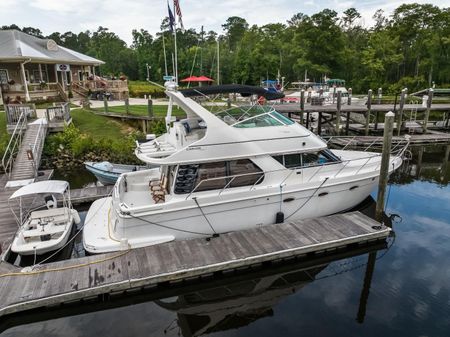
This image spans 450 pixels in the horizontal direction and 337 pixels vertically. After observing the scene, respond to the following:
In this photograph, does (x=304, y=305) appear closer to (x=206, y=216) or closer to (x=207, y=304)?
Answer: (x=207, y=304)

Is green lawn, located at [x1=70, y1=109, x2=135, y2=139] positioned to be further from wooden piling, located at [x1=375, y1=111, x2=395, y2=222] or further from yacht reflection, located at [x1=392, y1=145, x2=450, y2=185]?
yacht reflection, located at [x1=392, y1=145, x2=450, y2=185]

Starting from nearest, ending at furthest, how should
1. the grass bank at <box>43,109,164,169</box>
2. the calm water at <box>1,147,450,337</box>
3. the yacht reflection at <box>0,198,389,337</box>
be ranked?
the calm water at <box>1,147,450,337</box>
the yacht reflection at <box>0,198,389,337</box>
the grass bank at <box>43,109,164,169</box>

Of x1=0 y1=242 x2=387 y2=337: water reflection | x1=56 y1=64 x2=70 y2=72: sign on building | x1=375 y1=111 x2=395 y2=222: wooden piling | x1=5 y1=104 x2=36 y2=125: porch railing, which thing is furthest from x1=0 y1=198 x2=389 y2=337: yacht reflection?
x1=56 y1=64 x2=70 y2=72: sign on building

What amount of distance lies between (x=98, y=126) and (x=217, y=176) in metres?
13.8

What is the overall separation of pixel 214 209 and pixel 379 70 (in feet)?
144

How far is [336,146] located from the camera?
1980 cm

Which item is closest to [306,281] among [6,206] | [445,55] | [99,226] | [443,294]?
[443,294]

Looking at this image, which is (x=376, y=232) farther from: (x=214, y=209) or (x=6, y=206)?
(x=6, y=206)

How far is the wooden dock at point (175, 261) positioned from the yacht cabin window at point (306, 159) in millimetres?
1648

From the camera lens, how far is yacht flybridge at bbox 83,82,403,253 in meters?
8.51

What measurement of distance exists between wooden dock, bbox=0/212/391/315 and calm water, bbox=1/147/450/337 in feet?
1.33

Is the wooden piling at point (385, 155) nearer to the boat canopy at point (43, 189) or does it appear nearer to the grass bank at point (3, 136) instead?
the boat canopy at point (43, 189)

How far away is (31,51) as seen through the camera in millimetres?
26828

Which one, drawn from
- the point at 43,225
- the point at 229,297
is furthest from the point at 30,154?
the point at 229,297
